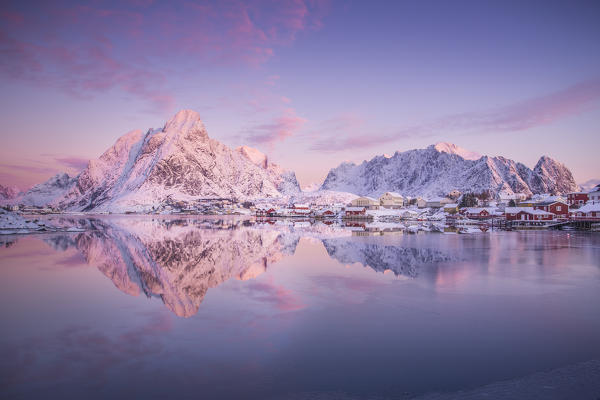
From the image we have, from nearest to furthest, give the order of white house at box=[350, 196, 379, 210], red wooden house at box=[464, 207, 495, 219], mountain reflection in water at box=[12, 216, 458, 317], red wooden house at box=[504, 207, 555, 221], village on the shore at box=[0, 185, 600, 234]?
mountain reflection in water at box=[12, 216, 458, 317] < village on the shore at box=[0, 185, 600, 234] < red wooden house at box=[504, 207, 555, 221] < red wooden house at box=[464, 207, 495, 219] < white house at box=[350, 196, 379, 210]

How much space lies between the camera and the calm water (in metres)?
8.52

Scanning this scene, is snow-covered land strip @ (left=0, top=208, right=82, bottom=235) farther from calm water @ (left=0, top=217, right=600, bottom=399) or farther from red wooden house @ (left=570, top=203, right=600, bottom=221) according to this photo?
red wooden house @ (left=570, top=203, right=600, bottom=221)

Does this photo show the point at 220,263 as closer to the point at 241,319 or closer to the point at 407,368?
the point at 241,319

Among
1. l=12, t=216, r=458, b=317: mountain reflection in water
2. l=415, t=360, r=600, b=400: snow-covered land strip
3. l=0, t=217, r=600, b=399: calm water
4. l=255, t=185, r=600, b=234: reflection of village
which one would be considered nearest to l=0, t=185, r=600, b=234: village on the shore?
l=255, t=185, r=600, b=234: reflection of village

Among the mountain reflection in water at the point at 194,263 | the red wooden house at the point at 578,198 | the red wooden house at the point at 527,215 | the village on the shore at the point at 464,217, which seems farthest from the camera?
the red wooden house at the point at 578,198

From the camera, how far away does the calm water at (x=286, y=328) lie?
852 centimetres

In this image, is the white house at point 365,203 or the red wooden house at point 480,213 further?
the white house at point 365,203

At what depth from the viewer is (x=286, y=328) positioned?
12.1 meters

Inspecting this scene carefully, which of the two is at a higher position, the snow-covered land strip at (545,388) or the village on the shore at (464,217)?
the village on the shore at (464,217)

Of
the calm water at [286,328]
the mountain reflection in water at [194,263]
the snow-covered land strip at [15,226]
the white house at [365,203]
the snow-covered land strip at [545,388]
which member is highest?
the white house at [365,203]

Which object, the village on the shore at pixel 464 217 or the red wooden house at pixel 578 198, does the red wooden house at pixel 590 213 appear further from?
the red wooden house at pixel 578 198

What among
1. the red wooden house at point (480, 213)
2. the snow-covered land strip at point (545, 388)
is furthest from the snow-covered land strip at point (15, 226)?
the red wooden house at point (480, 213)

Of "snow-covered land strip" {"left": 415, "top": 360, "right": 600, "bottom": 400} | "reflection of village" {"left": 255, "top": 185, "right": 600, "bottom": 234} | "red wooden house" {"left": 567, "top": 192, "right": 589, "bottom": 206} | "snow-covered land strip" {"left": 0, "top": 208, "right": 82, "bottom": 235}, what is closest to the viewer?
"snow-covered land strip" {"left": 415, "top": 360, "right": 600, "bottom": 400}

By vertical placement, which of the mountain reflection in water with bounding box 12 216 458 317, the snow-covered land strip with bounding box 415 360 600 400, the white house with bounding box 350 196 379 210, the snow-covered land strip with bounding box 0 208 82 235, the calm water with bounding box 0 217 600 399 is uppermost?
the white house with bounding box 350 196 379 210
